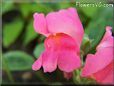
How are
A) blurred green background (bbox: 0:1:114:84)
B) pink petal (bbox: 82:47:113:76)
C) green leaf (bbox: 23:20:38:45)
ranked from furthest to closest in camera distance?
green leaf (bbox: 23:20:38:45) → blurred green background (bbox: 0:1:114:84) → pink petal (bbox: 82:47:113:76)

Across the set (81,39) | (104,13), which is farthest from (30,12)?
(81,39)

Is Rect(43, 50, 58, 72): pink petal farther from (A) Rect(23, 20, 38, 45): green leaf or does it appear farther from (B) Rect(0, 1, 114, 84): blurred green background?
(A) Rect(23, 20, 38, 45): green leaf

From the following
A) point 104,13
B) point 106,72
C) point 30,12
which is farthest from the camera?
point 30,12

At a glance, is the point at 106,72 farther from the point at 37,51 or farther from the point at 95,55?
the point at 37,51

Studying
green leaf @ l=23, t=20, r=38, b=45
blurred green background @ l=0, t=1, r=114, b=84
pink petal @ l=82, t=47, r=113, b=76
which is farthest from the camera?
green leaf @ l=23, t=20, r=38, b=45

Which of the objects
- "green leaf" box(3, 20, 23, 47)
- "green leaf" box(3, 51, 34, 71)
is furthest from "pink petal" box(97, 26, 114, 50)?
"green leaf" box(3, 20, 23, 47)

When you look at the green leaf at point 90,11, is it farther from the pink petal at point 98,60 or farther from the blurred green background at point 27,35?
the pink petal at point 98,60

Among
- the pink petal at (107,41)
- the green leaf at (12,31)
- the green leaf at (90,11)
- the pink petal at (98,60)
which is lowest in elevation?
the green leaf at (12,31)

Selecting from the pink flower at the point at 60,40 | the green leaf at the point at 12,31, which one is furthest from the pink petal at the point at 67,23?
the green leaf at the point at 12,31
